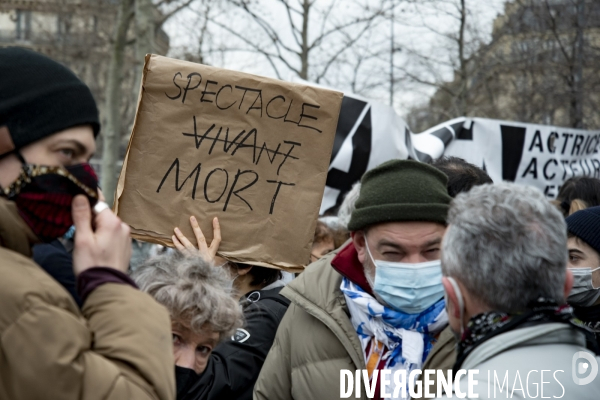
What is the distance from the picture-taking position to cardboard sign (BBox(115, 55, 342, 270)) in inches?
124

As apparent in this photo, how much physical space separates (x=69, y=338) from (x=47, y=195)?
0.37m

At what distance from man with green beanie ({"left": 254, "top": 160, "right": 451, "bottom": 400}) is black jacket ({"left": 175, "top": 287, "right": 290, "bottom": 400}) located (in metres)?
0.12

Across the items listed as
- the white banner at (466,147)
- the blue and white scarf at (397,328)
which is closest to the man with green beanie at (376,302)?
the blue and white scarf at (397,328)

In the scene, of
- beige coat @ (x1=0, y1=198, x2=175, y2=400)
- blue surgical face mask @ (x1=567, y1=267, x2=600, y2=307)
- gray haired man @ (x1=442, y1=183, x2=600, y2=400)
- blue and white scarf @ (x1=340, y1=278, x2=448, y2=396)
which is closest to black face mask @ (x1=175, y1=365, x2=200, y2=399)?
blue and white scarf @ (x1=340, y1=278, x2=448, y2=396)

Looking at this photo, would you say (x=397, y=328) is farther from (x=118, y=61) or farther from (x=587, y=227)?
(x=118, y=61)

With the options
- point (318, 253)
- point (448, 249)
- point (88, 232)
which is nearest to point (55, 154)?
point (88, 232)

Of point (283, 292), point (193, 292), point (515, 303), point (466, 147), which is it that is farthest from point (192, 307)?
point (466, 147)

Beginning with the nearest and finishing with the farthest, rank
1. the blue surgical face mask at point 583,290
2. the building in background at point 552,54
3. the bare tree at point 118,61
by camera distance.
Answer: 1. the blue surgical face mask at point 583,290
2. the building in background at point 552,54
3. the bare tree at point 118,61

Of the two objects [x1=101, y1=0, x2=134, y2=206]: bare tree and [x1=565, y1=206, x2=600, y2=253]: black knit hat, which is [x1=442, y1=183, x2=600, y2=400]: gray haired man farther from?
[x1=101, y1=0, x2=134, y2=206]: bare tree

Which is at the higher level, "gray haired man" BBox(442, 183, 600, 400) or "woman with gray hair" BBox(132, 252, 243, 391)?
"gray haired man" BBox(442, 183, 600, 400)

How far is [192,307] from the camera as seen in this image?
263cm

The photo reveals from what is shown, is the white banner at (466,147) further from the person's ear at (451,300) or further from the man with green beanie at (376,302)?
the person's ear at (451,300)

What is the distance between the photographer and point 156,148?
125 inches

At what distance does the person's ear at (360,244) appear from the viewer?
108 inches
